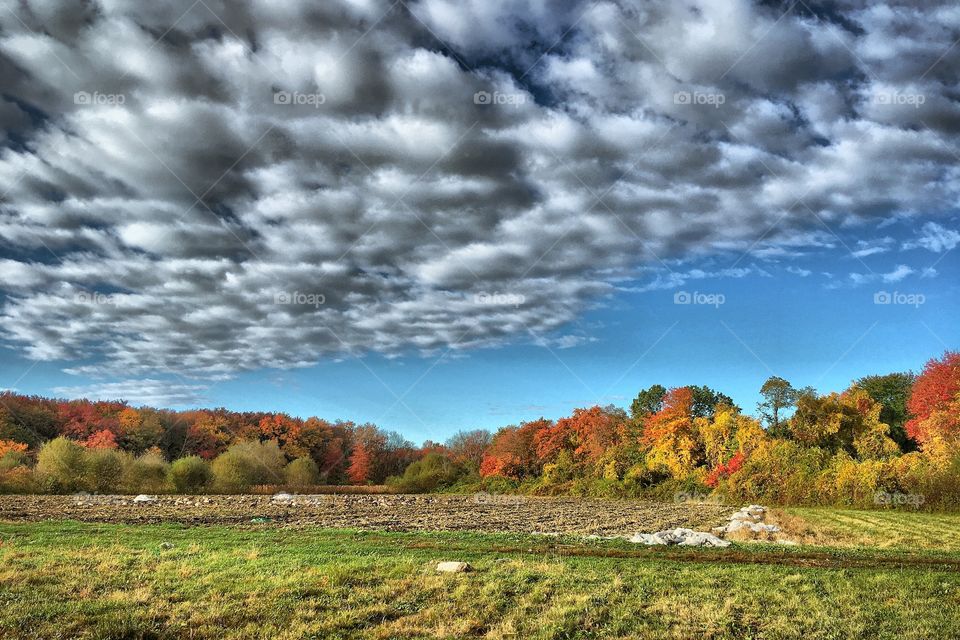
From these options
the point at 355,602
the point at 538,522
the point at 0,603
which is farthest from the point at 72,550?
the point at 538,522

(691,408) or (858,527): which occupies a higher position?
(691,408)

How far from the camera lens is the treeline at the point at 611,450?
4181 centimetres

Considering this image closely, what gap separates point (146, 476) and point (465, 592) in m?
57.9

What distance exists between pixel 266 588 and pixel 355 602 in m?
2.09

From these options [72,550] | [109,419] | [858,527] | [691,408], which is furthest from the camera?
[109,419]

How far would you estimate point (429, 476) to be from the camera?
82688 mm

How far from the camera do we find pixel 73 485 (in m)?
51.9

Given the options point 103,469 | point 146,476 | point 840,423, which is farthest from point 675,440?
point 103,469

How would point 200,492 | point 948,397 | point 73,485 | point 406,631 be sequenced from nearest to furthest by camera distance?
point 406,631 → point 948,397 → point 73,485 → point 200,492

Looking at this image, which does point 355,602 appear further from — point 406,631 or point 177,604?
point 177,604

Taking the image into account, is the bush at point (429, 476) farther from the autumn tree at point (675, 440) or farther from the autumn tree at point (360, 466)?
the autumn tree at point (675, 440)

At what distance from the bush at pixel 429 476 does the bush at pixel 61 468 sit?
3665 centimetres
